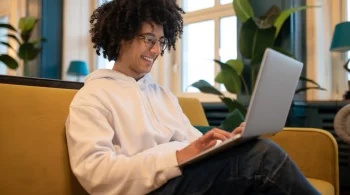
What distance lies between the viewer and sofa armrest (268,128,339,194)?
1.46 m

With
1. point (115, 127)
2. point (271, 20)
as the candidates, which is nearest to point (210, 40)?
point (271, 20)

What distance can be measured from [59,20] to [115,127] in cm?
398

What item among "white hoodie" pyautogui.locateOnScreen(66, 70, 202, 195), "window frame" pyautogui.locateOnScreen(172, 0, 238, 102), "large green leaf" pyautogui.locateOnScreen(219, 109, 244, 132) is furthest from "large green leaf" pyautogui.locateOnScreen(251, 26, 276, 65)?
"white hoodie" pyautogui.locateOnScreen(66, 70, 202, 195)

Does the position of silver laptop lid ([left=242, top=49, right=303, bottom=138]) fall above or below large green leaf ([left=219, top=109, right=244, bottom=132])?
above

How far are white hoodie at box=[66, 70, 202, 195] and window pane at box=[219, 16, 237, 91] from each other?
6.78 ft

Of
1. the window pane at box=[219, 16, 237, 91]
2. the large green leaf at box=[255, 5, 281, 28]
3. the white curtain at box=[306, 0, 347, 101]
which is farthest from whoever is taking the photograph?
the window pane at box=[219, 16, 237, 91]

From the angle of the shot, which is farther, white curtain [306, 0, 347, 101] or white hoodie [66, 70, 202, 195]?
white curtain [306, 0, 347, 101]

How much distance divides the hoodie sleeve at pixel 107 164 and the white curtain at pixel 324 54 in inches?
81.0

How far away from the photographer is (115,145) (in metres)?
1.08

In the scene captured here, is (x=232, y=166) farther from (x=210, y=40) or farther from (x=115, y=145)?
(x=210, y=40)

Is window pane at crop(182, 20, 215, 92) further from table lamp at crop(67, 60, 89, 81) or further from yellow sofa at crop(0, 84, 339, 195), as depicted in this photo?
yellow sofa at crop(0, 84, 339, 195)

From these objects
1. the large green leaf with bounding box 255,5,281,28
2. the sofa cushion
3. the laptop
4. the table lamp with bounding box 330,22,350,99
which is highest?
the large green leaf with bounding box 255,5,281,28

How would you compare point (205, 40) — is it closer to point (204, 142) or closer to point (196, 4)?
point (196, 4)

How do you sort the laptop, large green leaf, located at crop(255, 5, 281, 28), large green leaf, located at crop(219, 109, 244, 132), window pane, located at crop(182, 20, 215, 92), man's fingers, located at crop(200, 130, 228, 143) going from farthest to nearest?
1. window pane, located at crop(182, 20, 215, 92)
2. large green leaf, located at crop(255, 5, 281, 28)
3. large green leaf, located at crop(219, 109, 244, 132)
4. man's fingers, located at crop(200, 130, 228, 143)
5. the laptop
